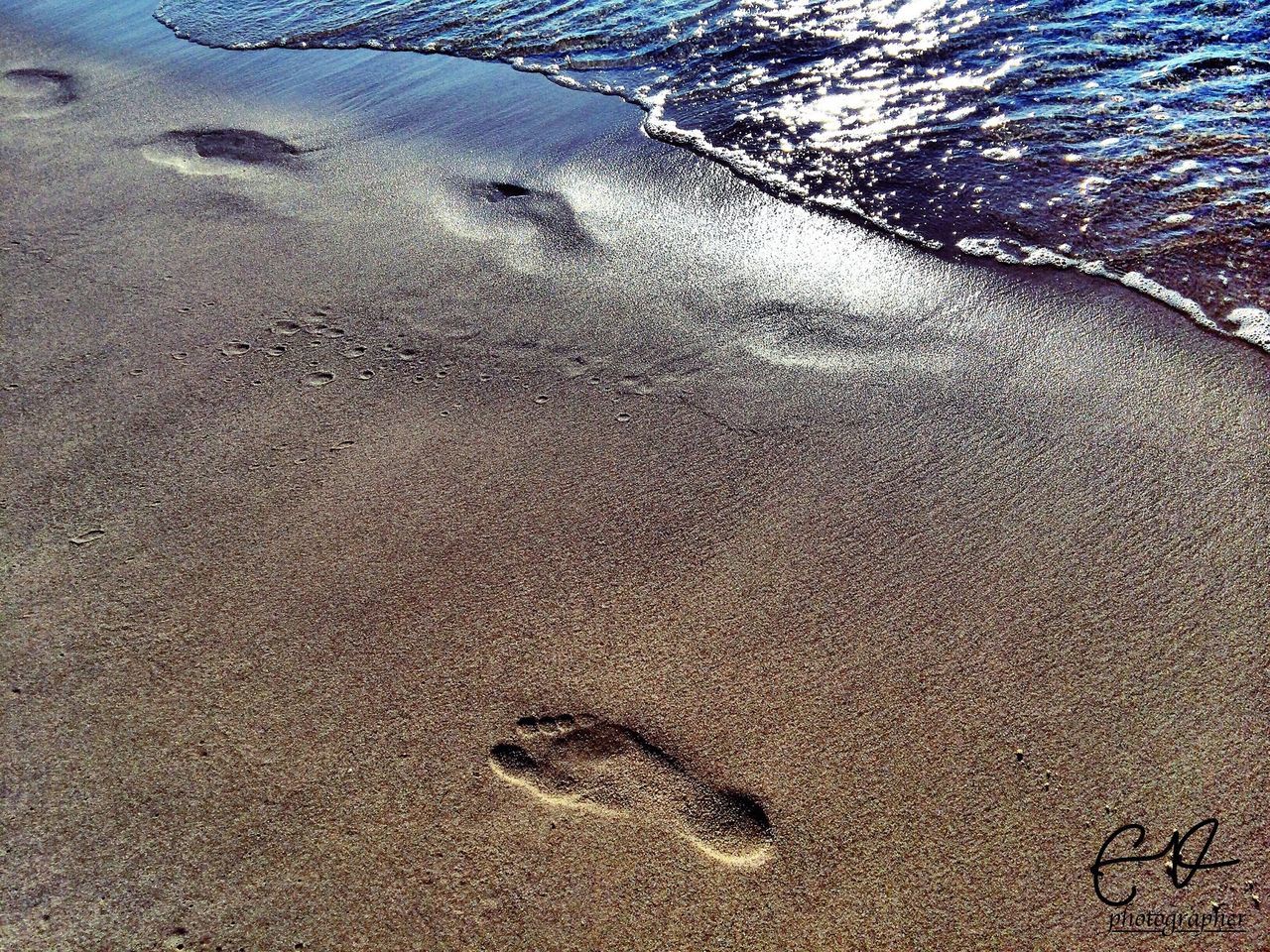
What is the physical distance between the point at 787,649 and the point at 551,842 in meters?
0.97

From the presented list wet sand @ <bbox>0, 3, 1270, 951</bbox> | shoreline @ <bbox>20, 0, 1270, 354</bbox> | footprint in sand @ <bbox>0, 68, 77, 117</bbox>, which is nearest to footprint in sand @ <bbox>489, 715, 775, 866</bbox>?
wet sand @ <bbox>0, 3, 1270, 951</bbox>

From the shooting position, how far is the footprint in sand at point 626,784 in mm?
2400

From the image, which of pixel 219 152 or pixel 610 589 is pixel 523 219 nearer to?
pixel 219 152

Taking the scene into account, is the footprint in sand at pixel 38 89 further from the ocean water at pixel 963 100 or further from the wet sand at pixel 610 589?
the wet sand at pixel 610 589

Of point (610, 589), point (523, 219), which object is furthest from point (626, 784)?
point (523, 219)

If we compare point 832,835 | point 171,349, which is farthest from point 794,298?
point 171,349

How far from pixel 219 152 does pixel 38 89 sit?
2619mm

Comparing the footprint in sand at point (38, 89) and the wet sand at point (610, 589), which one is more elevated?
the footprint in sand at point (38, 89)

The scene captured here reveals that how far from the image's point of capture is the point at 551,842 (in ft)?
7.88

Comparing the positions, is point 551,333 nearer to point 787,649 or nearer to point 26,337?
point 787,649

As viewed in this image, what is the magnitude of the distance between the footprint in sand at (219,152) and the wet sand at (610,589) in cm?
91

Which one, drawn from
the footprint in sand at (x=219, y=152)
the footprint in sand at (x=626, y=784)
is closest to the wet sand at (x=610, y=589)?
the footprint in sand at (x=626, y=784)

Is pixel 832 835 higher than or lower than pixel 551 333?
lower

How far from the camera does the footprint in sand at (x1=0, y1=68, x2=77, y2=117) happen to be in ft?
23.1
